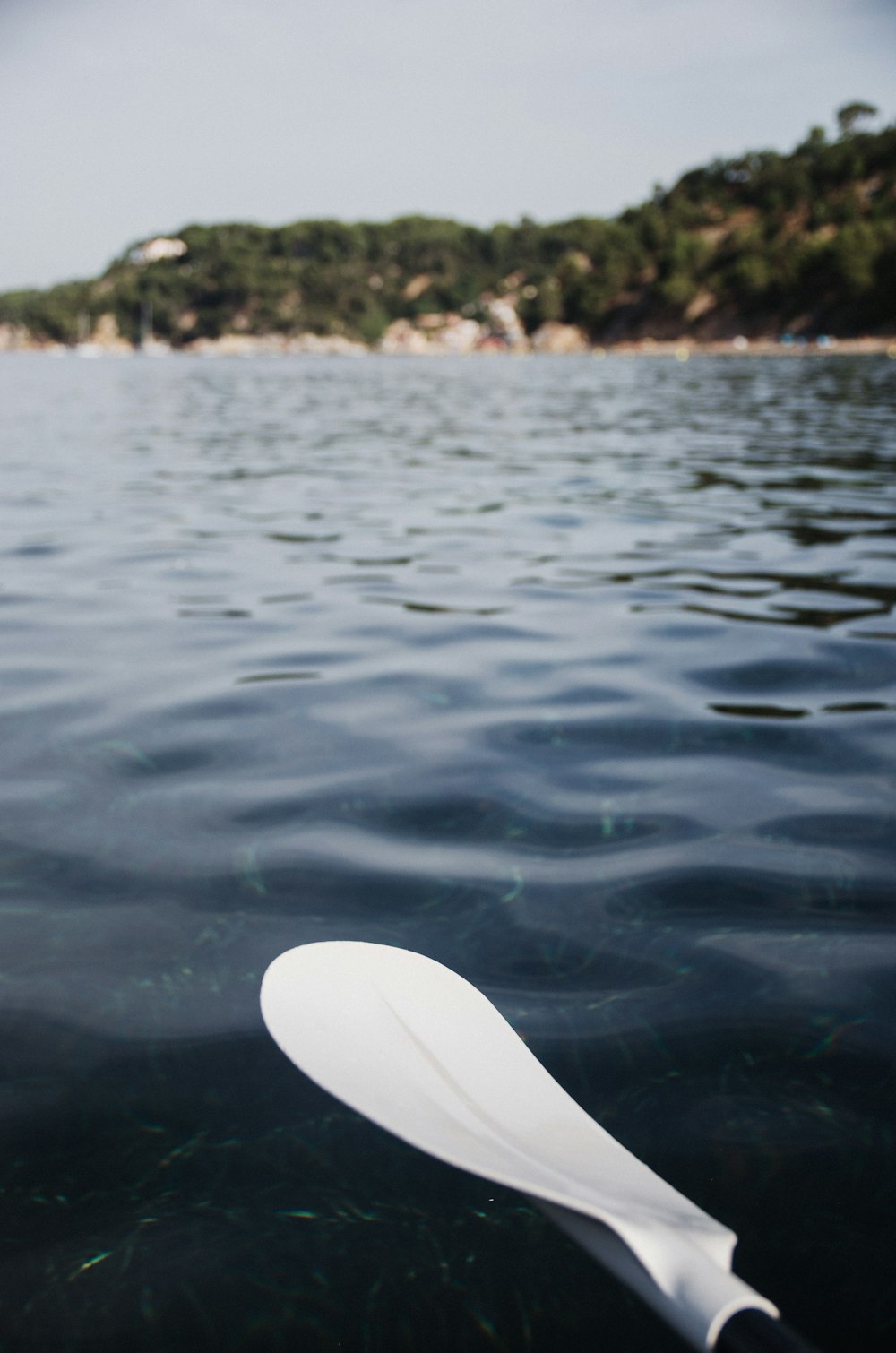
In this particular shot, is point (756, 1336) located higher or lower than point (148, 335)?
lower

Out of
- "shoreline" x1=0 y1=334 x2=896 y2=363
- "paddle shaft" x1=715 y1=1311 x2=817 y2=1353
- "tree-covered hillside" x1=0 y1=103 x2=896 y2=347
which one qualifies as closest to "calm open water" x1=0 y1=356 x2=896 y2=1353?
"paddle shaft" x1=715 y1=1311 x2=817 y2=1353

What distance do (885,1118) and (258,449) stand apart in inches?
519

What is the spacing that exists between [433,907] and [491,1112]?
0.85 m

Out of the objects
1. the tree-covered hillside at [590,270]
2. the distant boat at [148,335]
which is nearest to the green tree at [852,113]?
the tree-covered hillside at [590,270]

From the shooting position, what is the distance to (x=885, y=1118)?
1799 mm

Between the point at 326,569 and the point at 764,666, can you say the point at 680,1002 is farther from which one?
the point at 326,569

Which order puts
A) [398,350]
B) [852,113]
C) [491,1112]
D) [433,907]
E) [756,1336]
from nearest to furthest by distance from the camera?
[756,1336] < [491,1112] < [433,907] < [852,113] < [398,350]

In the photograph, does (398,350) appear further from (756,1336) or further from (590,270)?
(756,1336)

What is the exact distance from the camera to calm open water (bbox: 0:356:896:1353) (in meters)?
1.50

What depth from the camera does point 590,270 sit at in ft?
380

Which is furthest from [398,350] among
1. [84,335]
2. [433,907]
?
[433,907]

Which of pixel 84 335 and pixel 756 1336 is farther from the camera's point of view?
pixel 84 335

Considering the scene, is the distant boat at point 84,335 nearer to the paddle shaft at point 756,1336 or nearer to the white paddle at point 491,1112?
the white paddle at point 491,1112

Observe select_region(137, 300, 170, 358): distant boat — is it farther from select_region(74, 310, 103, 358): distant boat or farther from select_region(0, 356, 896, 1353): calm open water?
select_region(0, 356, 896, 1353): calm open water
